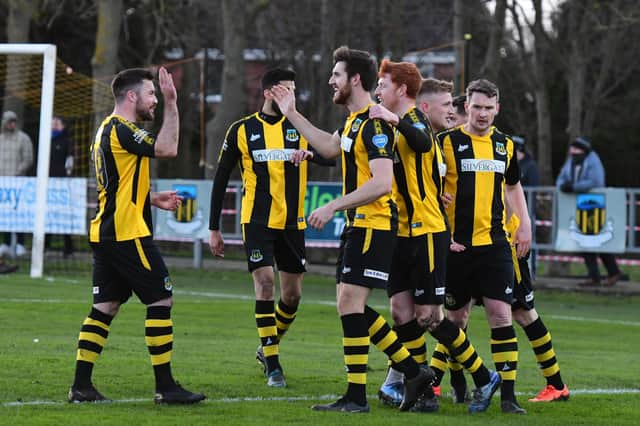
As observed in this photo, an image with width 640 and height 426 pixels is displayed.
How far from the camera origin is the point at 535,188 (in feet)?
65.3

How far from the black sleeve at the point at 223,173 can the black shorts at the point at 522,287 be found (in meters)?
2.41

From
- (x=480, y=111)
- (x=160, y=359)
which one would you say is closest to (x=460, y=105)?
(x=480, y=111)

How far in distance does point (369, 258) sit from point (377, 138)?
761 mm

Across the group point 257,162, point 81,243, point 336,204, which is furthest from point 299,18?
point 336,204

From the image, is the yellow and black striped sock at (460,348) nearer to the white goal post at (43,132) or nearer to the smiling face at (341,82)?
the smiling face at (341,82)

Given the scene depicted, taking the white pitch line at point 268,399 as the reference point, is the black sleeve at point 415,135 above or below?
above

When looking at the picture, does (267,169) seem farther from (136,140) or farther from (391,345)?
(391,345)

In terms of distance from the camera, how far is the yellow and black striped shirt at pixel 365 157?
8.20m

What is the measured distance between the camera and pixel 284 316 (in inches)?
416

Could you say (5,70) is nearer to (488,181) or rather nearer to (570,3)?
(570,3)

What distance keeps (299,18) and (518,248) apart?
946 inches

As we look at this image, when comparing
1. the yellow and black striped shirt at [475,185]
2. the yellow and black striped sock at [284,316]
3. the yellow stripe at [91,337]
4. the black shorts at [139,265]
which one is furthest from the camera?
the yellow and black striped sock at [284,316]

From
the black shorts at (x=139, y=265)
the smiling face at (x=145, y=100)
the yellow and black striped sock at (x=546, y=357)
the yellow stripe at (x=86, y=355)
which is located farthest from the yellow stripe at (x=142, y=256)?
the yellow and black striped sock at (x=546, y=357)

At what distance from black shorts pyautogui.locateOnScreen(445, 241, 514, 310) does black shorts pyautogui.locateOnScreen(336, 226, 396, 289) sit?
0.87m
